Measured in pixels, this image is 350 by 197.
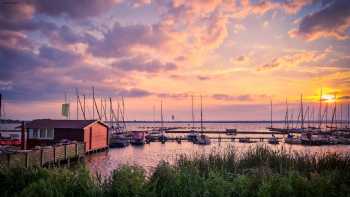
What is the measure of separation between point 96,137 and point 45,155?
641 inches

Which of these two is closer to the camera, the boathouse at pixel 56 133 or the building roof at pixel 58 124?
the boathouse at pixel 56 133

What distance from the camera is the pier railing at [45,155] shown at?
2194 cm

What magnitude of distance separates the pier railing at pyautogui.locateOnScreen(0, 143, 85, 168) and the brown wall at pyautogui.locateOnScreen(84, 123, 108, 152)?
3374 millimetres

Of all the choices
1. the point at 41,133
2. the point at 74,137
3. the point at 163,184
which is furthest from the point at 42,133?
the point at 163,184

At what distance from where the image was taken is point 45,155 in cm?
2714

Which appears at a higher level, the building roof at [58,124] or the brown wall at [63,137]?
the building roof at [58,124]

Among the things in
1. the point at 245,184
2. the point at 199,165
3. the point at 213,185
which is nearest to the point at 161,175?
the point at 213,185

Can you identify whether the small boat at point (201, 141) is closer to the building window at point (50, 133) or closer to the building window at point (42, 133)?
the building window at point (50, 133)

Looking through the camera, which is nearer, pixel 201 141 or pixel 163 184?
pixel 163 184

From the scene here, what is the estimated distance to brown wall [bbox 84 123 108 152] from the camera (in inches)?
1578

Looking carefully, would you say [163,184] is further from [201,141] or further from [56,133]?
[201,141]

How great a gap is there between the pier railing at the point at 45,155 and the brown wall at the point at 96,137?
11.1ft

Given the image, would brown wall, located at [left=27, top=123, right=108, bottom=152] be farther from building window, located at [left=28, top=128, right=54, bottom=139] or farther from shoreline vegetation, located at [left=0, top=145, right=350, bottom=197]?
shoreline vegetation, located at [left=0, top=145, right=350, bottom=197]

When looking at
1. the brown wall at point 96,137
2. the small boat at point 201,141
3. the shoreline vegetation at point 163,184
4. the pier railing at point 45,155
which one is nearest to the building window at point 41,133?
the brown wall at point 96,137
